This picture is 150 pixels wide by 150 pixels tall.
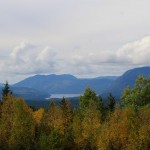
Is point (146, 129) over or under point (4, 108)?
under

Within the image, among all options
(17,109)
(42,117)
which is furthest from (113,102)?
(17,109)

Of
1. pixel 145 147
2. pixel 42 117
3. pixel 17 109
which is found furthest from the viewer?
pixel 42 117

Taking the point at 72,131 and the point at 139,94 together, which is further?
the point at 139,94

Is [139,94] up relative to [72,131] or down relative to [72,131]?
up

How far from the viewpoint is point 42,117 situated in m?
108

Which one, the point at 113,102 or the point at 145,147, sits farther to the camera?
the point at 113,102

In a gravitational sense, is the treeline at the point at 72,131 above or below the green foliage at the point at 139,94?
below

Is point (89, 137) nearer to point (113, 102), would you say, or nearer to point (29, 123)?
point (29, 123)

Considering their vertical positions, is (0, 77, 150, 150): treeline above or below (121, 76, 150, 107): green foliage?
below

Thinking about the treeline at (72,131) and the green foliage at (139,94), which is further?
the green foliage at (139,94)

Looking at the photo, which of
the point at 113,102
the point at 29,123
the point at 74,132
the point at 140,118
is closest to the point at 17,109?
the point at 29,123

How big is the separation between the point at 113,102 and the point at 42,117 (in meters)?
39.3

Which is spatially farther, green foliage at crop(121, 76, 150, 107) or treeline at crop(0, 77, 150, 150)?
green foliage at crop(121, 76, 150, 107)

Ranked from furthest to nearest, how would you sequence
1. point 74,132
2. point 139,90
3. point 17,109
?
point 139,90 < point 74,132 < point 17,109
